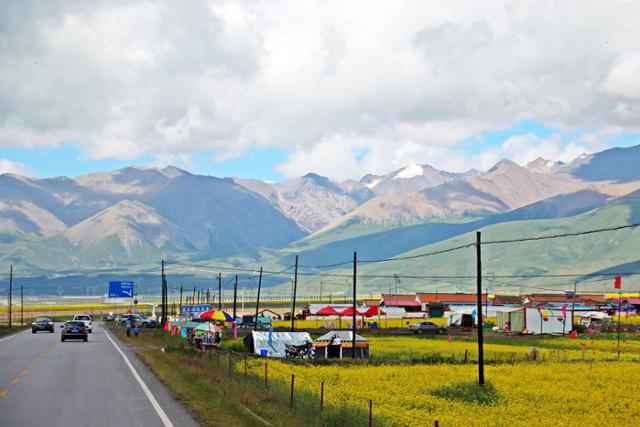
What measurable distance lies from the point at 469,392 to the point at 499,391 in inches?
101

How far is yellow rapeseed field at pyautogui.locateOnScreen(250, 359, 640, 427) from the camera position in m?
28.9

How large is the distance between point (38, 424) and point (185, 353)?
30.0 m

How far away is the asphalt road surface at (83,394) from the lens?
2411 cm

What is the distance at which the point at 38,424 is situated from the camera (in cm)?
2308

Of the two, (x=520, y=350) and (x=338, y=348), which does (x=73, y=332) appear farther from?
(x=520, y=350)

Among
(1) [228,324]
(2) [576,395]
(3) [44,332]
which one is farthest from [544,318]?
(2) [576,395]

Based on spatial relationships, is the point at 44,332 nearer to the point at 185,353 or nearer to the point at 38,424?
the point at 185,353

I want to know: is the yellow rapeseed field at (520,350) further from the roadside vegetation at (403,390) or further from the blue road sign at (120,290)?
the blue road sign at (120,290)

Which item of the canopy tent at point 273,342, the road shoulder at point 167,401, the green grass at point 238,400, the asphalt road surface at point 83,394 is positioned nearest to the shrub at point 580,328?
the canopy tent at point 273,342

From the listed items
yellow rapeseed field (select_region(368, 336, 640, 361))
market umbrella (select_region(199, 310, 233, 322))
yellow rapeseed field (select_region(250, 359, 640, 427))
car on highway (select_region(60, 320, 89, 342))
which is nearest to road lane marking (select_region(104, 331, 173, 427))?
yellow rapeseed field (select_region(250, 359, 640, 427))

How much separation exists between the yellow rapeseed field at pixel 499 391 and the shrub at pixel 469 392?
0.50 m

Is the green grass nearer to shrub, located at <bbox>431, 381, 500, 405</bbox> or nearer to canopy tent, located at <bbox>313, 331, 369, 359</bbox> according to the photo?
shrub, located at <bbox>431, 381, 500, 405</bbox>

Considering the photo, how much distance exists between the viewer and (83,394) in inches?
1208


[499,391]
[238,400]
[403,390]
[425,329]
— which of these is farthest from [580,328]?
[238,400]
